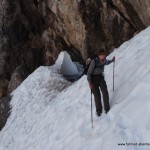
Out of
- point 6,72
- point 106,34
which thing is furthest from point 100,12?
point 6,72

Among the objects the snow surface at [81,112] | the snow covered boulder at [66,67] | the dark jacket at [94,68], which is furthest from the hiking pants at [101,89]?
the snow covered boulder at [66,67]

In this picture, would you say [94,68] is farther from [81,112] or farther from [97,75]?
[81,112]

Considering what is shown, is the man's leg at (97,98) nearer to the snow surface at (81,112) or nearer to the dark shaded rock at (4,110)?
the snow surface at (81,112)

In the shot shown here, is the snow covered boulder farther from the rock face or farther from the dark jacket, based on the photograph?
the dark jacket

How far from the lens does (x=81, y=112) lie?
13961mm

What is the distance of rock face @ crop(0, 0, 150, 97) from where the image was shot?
22.2 meters

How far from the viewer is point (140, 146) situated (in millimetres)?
8875

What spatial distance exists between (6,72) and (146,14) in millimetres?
18996

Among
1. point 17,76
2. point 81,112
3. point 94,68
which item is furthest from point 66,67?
point 94,68

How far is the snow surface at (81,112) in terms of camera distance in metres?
9.92

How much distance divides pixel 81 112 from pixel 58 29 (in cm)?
1516

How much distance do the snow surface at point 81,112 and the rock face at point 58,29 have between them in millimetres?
3200

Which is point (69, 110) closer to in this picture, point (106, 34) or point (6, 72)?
point (106, 34)

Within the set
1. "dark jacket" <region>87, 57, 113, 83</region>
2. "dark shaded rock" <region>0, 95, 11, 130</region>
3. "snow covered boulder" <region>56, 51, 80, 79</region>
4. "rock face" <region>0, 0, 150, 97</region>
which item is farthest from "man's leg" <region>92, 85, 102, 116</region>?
"snow covered boulder" <region>56, 51, 80, 79</region>
